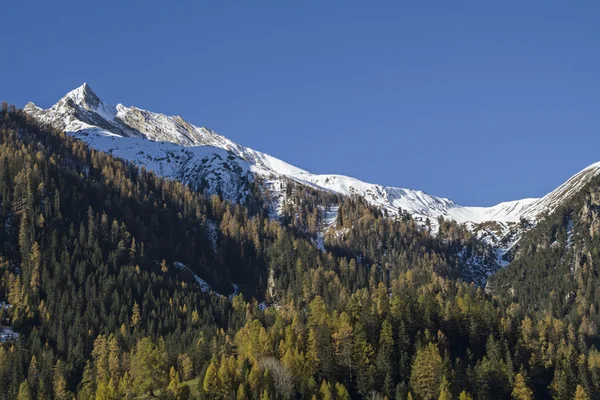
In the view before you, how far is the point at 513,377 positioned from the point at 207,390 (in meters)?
65.5

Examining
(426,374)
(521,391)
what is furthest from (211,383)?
(521,391)

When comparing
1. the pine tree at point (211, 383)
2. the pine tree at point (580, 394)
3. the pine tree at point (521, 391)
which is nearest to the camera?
the pine tree at point (211, 383)

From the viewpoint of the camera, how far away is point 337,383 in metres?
174

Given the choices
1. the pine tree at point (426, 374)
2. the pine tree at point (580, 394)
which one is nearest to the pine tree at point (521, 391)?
the pine tree at point (580, 394)

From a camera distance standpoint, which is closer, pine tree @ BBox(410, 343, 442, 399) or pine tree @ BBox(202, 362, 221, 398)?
pine tree @ BBox(202, 362, 221, 398)

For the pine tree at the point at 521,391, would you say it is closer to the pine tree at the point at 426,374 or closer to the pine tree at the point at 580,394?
the pine tree at the point at 580,394

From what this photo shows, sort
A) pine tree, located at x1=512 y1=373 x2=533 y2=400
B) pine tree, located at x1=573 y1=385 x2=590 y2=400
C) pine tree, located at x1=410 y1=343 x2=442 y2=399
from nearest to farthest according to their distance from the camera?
pine tree, located at x1=410 y1=343 x2=442 y2=399, pine tree, located at x1=512 y1=373 x2=533 y2=400, pine tree, located at x1=573 y1=385 x2=590 y2=400

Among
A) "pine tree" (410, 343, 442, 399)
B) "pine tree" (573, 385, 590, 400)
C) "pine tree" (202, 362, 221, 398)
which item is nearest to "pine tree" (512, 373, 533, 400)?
"pine tree" (573, 385, 590, 400)

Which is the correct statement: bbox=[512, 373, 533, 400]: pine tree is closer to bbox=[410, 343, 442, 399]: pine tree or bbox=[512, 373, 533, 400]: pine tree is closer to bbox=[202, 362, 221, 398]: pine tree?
bbox=[410, 343, 442, 399]: pine tree

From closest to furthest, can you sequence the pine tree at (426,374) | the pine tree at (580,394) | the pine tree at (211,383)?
1. the pine tree at (211,383)
2. the pine tree at (426,374)
3. the pine tree at (580,394)

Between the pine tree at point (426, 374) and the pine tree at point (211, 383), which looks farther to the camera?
the pine tree at point (426, 374)

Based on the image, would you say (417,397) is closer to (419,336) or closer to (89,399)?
(419,336)

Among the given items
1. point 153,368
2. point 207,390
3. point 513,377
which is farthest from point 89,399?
point 513,377

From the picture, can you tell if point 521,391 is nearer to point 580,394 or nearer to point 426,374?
point 580,394
